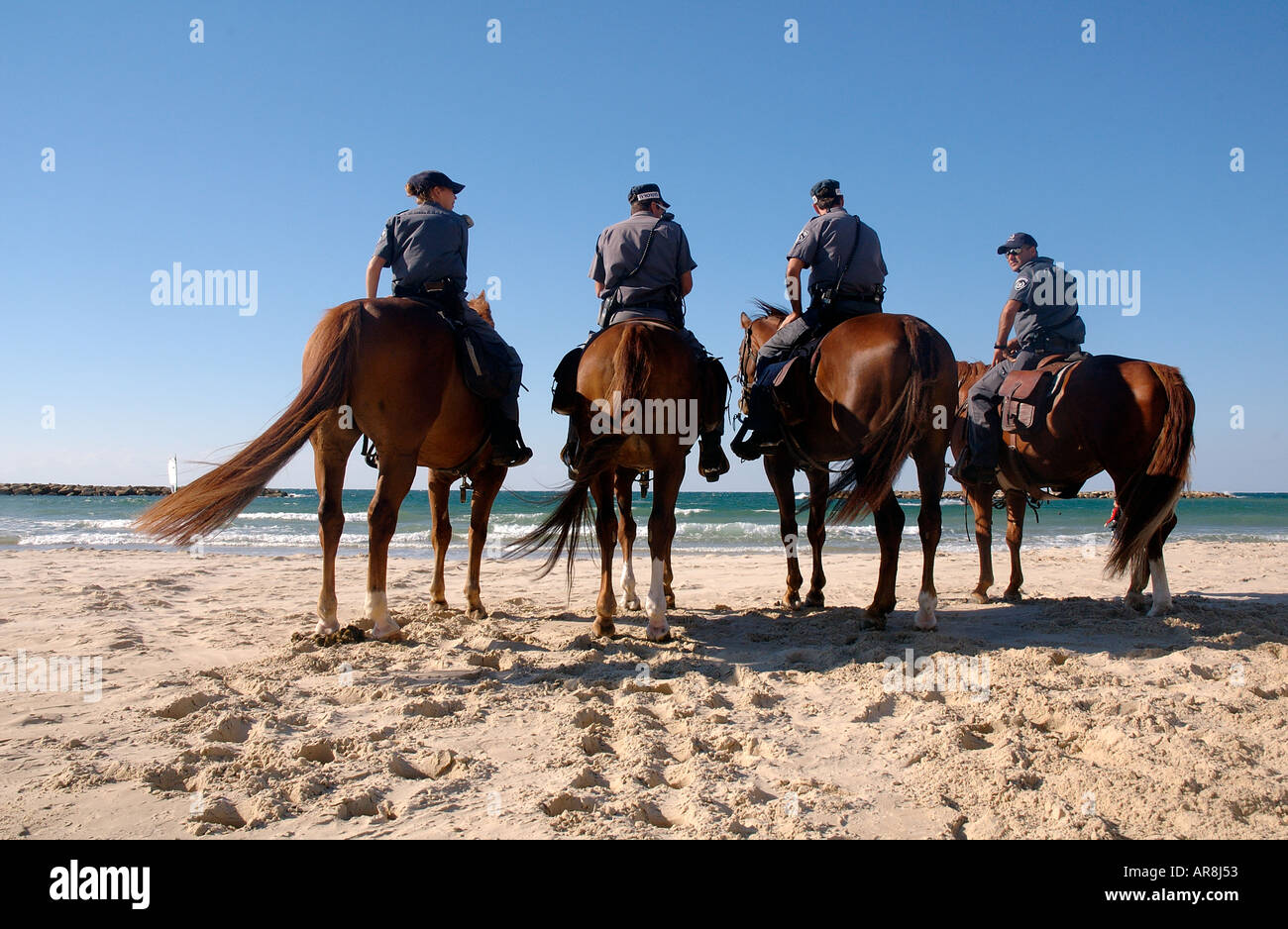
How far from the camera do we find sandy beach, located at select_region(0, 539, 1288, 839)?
2.52 meters

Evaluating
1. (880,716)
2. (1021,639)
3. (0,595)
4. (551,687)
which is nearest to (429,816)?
(551,687)

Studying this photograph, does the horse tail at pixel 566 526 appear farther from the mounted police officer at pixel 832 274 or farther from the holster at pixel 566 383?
the mounted police officer at pixel 832 274

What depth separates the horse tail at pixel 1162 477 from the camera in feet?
18.1

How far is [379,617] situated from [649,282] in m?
3.19

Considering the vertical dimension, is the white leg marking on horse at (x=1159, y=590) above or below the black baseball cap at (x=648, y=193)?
below

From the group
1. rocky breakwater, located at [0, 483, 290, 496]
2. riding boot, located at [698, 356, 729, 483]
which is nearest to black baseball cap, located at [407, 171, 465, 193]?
riding boot, located at [698, 356, 729, 483]

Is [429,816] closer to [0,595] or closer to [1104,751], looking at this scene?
[1104,751]

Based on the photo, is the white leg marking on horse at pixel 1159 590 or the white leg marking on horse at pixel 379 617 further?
the white leg marking on horse at pixel 1159 590

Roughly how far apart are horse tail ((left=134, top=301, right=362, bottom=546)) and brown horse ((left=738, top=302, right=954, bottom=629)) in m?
3.36

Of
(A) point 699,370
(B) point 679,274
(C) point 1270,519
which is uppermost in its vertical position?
(B) point 679,274

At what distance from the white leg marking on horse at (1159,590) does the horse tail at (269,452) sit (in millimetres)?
6412

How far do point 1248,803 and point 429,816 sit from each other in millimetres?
2840

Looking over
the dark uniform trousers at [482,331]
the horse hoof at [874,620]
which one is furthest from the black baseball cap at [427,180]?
the horse hoof at [874,620]

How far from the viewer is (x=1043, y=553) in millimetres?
12859
